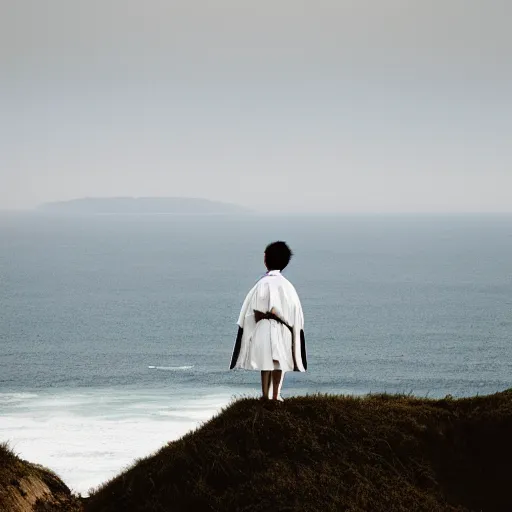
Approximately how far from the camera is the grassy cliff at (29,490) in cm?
1556

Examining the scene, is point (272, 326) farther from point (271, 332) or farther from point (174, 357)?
point (174, 357)

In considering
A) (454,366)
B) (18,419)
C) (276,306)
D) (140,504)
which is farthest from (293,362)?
(454,366)

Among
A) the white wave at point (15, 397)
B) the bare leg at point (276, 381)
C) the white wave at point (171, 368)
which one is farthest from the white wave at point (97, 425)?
the bare leg at point (276, 381)

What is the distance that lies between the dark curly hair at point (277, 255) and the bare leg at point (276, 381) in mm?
1748

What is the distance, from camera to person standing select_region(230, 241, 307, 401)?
14.9m

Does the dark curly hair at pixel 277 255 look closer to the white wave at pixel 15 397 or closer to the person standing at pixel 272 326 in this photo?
the person standing at pixel 272 326

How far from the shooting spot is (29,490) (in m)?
16.3

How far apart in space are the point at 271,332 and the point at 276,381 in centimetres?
101

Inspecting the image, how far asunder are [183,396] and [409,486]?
83.0m

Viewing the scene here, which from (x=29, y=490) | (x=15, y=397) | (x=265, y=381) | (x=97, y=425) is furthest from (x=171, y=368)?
(x=265, y=381)

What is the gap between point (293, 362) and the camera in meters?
15.1

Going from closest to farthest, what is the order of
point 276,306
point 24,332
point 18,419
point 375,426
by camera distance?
point 276,306, point 375,426, point 18,419, point 24,332

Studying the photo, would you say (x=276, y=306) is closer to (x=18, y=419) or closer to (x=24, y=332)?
(x=18, y=419)

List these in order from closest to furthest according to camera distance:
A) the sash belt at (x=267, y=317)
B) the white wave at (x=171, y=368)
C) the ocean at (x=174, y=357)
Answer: the sash belt at (x=267, y=317)
the ocean at (x=174, y=357)
the white wave at (x=171, y=368)
